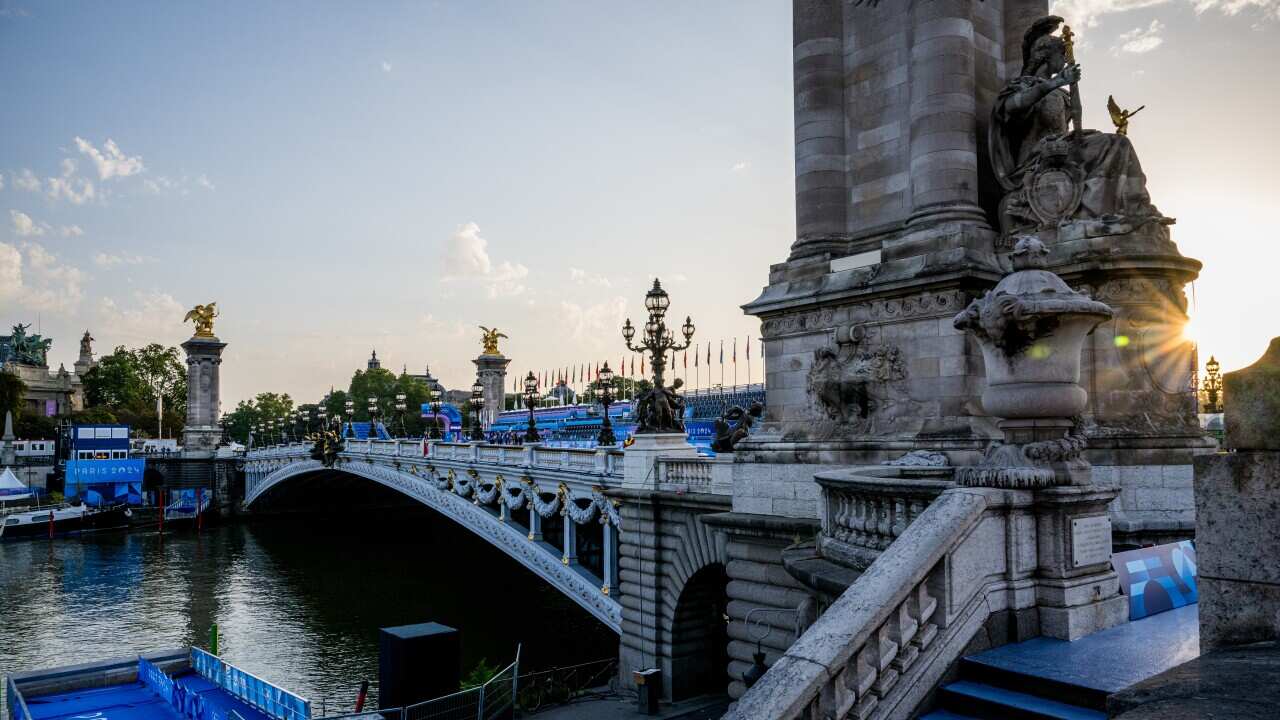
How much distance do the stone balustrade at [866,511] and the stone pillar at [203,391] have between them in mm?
82230

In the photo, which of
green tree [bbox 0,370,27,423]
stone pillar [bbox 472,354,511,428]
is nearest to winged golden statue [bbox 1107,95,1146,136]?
stone pillar [bbox 472,354,511,428]

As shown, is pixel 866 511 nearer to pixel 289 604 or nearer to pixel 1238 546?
pixel 1238 546

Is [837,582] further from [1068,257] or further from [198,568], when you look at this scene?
[198,568]

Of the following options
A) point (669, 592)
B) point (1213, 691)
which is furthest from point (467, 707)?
point (1213, 691)

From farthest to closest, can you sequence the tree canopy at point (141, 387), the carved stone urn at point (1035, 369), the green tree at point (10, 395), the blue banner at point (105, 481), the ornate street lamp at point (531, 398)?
the tree canopy at point (141, 387) < the green tree at point (10, 395) < the blue banner at point (105, 481) < the ornate street lamp at point (531, 398) < the carved stone urn at point (1035, 369)

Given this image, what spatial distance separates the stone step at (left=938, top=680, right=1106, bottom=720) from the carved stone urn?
1.73 metres

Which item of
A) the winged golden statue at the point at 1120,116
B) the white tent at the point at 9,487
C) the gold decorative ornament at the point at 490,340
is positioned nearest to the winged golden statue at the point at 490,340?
the gold decorative ornament at the point at 490,340

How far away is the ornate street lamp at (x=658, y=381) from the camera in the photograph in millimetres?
20219

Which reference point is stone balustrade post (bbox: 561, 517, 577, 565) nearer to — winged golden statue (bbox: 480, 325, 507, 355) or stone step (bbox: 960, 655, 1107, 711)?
stone step (bbox: 960, 655, 1107, 711)

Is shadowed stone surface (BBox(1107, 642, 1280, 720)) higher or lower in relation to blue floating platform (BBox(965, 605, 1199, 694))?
higher

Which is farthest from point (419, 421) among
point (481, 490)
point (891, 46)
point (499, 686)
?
point (891, 46)

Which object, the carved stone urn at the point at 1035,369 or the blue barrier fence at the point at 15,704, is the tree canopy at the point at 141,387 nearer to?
the blue barrier fence at the point at 15,704

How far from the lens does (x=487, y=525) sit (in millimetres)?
32000

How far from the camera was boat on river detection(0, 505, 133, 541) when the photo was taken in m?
59.8
